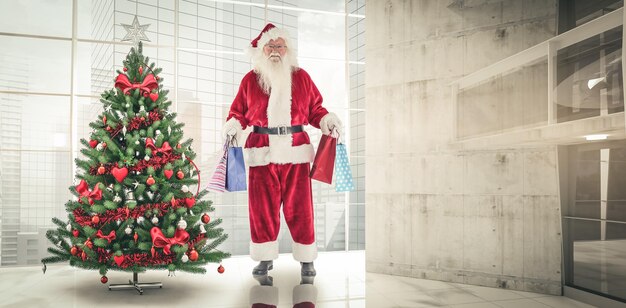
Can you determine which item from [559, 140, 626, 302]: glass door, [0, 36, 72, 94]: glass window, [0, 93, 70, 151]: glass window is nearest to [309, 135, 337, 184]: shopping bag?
[559, 140, 626, 302]: glass door

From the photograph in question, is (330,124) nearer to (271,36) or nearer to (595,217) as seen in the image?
(271,36)

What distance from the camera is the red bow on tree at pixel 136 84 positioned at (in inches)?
125

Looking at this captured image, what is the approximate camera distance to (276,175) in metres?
3.50

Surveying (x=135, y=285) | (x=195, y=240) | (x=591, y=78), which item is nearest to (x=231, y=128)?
(x=195, y=240)

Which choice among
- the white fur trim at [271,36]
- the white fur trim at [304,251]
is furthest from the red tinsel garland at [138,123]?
the white fur trim at [304,251]

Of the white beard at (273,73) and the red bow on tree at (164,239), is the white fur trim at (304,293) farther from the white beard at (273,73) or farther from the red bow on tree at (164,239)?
the white beard at (273,73)

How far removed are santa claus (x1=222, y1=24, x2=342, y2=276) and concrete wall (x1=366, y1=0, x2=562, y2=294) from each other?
836 millimetres

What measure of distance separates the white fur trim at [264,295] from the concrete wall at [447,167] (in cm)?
123

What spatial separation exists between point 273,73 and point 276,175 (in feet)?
2.89

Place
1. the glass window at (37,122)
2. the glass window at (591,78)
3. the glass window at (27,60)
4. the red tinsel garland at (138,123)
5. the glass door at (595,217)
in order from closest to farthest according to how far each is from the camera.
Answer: the glass window at (591,78), the glass door at (595,217), the red tinsel garland at (138,123), the glass window at (37,122), the glass window at (27,60)

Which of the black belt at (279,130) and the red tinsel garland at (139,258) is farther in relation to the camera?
the black belt at (279,130)

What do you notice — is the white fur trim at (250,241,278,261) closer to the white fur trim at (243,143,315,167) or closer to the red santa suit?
the red santa suit

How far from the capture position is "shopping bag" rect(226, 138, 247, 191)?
3553mm

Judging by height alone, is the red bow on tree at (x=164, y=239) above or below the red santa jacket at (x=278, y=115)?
below
